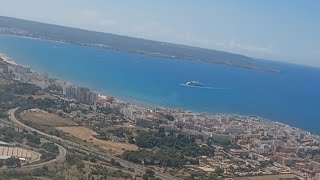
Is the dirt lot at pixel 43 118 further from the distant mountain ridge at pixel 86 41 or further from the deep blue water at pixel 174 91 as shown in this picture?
the distant mountain ridge at pixel 86 41

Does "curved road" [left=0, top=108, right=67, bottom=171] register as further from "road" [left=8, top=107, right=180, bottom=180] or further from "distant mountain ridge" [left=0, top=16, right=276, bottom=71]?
"distant mountain ridge" [left=0, top=16, right=276, bottom=71]

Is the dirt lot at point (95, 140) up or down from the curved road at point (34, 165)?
down

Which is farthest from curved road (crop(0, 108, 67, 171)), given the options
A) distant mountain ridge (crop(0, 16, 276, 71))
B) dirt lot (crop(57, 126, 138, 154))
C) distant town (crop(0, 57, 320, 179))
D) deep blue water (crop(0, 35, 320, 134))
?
distant mountain ridge (crop(0, 16, 276, 71))

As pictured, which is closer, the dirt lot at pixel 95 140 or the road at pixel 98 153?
the road at pixel 98 153

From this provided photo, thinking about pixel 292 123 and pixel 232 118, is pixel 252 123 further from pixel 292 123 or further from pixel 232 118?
pixel 292 123

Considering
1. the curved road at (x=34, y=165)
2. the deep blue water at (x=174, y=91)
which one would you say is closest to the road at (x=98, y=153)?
the curved road at (x=34, y=165)

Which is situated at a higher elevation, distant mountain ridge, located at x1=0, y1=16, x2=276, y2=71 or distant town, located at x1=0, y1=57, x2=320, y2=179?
distant mountain ridge, located at x1=0, y1=16, x2=276, y2=71

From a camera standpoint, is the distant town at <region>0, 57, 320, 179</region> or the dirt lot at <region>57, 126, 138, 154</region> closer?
the distant town at <region>0, 57, 320, 179</region>
